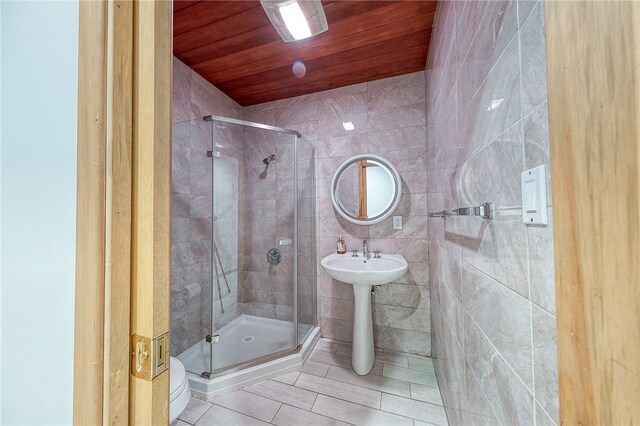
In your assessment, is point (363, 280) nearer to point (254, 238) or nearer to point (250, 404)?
point (250, 404)

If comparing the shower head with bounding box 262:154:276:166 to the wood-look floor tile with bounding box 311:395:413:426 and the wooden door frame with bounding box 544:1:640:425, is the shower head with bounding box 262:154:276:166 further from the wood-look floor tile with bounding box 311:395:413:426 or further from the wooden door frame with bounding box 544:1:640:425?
the wooden door frame with bounding box 544:1:640:425

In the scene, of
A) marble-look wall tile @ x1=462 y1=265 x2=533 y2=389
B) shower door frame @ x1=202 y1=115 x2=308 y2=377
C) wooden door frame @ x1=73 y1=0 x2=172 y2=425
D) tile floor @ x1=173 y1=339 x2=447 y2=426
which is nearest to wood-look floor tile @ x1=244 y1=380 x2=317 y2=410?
tile floor @ x1=173 y1=339 x2=447 y2=426

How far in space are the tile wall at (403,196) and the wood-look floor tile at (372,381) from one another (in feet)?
1.20

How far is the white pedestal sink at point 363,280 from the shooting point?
1.51 m

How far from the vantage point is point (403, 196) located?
1.93m

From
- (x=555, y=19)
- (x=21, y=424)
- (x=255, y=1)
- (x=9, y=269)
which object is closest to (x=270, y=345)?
(x=21, y=424)

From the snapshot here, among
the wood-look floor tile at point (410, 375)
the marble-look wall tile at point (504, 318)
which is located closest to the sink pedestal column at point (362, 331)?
the wood-look floor tile at point (410, 375)

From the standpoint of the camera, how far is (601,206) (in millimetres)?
Result: 252

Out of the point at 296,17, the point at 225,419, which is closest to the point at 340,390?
the point at 225,419

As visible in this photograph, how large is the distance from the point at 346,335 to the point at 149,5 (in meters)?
2.27

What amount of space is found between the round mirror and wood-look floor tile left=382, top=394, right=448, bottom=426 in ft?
3.96

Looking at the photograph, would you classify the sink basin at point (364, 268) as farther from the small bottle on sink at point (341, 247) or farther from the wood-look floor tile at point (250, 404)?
the wood-look floor tile at point (250, 404)

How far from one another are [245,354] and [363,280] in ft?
3.71

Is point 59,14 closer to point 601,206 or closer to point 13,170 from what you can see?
point 13,170
